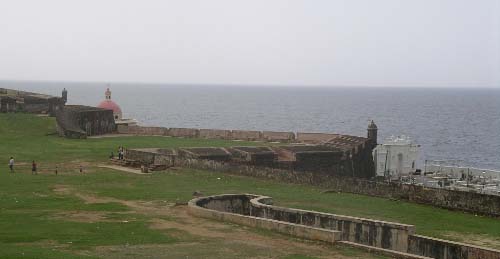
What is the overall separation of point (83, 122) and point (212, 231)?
1208 inches

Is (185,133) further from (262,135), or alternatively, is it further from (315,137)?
(315,137)

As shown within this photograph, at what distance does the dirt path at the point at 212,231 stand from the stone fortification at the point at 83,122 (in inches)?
902

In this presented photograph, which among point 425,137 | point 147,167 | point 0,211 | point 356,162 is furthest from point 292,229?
point 425,137

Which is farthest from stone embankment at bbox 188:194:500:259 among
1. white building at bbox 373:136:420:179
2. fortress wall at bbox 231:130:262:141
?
white building at bbox 373:136:420:179

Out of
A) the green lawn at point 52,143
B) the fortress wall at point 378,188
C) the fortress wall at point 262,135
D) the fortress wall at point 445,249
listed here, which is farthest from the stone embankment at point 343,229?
the fortress wall at point 262,135

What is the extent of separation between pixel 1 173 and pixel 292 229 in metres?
16.3

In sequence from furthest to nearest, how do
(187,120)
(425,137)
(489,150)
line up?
(187,120)
(425,137)
(489,150)

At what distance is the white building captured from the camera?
1961 inches

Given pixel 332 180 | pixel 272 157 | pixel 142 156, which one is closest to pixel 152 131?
pixel 272 157

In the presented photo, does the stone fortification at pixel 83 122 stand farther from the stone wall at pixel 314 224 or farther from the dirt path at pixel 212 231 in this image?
the stone wall at pixel 314 224

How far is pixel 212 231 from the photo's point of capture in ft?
68.2

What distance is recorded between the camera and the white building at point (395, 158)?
163ft

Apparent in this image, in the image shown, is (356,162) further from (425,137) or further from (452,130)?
(452,130)

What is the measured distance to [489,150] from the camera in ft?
277
